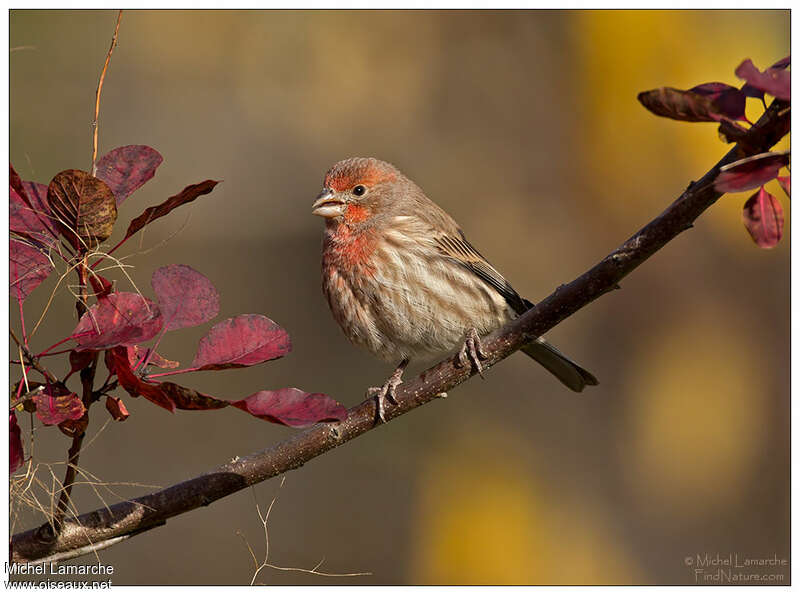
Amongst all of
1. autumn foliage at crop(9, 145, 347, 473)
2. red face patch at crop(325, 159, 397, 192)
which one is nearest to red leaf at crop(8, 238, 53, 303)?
autumn foliage at crop(9, 145, 347, 473)

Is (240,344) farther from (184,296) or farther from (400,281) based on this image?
(400,281)

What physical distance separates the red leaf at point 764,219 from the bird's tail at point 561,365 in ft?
9.20

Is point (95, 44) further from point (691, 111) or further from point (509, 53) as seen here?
point (691, 111)

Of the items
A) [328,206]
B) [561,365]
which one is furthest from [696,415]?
[328,206]

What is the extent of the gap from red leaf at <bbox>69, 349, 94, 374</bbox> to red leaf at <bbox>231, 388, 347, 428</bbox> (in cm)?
38

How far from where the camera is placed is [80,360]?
183cm

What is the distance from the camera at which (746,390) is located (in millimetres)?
8992

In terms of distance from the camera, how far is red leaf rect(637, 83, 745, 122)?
146cm

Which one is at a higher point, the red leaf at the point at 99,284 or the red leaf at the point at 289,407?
the red leaf at the point at 99,284

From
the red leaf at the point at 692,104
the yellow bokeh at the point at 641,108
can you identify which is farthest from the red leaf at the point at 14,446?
the yellow bokeh at the point at 641,108

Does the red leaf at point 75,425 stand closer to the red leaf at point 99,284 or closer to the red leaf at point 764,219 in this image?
the red leaf at point 99,284

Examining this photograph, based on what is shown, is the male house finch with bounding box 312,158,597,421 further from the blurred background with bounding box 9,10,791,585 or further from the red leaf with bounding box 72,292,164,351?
the blurred background with bounding box 9,10,791,585

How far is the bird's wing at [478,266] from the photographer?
4648mm

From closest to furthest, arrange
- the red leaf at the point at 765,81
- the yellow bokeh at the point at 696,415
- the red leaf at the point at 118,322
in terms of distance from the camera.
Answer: the red leaf at the point at 765,81, the red leaf at the point at 118,322, the yellow bokeh at the point at 696,415
